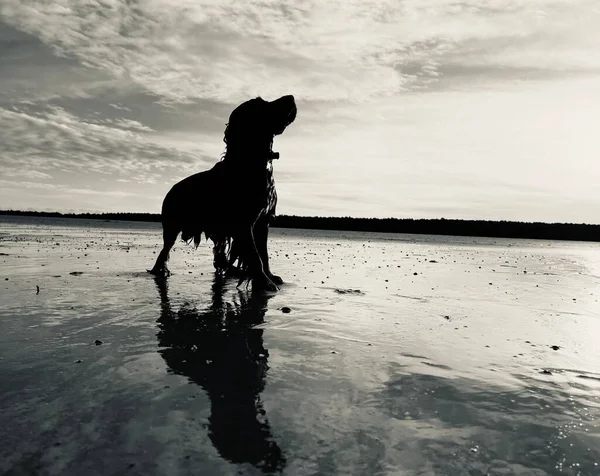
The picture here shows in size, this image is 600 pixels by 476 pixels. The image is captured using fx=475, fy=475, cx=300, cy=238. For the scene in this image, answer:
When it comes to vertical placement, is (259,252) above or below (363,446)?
above

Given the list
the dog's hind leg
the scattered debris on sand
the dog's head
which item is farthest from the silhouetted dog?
the scattered debris on sand

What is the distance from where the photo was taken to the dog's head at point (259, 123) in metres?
6.79

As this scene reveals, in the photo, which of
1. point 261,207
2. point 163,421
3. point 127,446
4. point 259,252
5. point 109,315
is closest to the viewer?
point 127,446

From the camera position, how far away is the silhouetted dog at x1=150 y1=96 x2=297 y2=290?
683 centimetres

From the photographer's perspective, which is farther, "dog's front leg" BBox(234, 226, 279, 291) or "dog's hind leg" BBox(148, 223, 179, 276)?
"dog's hind leg" BBox(148, 223, 179, 276)

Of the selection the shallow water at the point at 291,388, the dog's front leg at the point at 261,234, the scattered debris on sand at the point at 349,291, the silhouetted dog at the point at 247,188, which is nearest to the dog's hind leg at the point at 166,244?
the silhouetted dog at the point at 247,188

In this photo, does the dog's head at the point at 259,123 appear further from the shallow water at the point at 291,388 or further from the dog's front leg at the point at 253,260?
the shallow water at the point at 291,388

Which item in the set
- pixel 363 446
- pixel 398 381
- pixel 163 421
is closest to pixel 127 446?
pixel 163 421

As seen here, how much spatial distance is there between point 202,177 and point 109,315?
3585mm

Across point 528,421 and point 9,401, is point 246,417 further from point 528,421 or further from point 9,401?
point 528,421

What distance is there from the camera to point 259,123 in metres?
6.81

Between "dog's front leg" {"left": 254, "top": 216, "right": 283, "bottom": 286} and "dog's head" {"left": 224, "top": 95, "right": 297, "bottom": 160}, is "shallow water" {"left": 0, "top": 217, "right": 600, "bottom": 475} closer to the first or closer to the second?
"dog's front leg" {"left": 254, "top": 216, "right": 283, "bottom": 286}

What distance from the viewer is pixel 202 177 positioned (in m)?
7.93

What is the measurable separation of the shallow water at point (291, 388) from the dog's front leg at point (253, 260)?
1.12 metres
